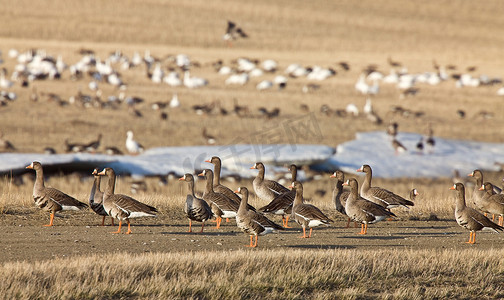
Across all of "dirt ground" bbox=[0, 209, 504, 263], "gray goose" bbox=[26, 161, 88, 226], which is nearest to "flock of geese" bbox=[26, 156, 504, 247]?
"gray goose" bbox=[26, 161, 88, 226]

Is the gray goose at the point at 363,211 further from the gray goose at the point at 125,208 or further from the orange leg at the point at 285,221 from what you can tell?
the gray goose at the point at 125,208

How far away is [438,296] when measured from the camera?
997cm

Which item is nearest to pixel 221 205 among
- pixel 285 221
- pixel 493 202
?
pixel 285 221

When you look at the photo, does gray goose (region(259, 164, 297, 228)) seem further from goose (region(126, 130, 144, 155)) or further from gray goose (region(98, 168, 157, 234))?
goose (region(126, 130, 144, 155))

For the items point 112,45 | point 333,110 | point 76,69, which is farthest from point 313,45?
point 333,110

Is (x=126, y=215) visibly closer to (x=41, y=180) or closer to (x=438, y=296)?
(x=41, y=180)

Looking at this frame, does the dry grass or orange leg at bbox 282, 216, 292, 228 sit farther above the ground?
the dry grass

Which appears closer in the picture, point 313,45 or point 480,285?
point 480,285

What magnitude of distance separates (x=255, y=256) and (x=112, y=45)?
203 ft

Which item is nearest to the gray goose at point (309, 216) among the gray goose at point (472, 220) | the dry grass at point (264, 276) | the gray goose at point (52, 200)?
the dry grass at point (264, 276)

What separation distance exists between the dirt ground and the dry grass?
0.94 metres

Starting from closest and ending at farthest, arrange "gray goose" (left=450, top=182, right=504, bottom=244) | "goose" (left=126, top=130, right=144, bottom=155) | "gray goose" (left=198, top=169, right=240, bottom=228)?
"gray goose" (left=450, top=182, right=504, bottom=244) < "gray goose" (left=198, top=169, right=240, bottom=228) < "goose" (left=126, top=130, right=144, bottom=155)

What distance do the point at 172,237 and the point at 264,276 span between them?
10.1 ft

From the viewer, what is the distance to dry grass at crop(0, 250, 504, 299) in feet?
29.4
